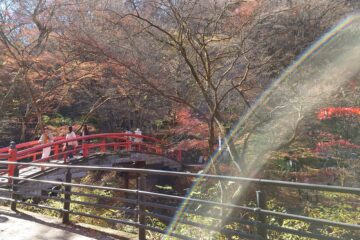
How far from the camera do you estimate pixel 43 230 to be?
4949 mm

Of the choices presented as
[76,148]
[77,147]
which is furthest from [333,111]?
[77,147]

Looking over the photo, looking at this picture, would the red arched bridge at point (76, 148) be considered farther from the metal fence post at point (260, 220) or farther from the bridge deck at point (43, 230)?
the metal fence post at point (260, 220)

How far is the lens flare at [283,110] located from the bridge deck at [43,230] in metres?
3.95

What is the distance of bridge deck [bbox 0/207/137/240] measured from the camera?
4.57 metres

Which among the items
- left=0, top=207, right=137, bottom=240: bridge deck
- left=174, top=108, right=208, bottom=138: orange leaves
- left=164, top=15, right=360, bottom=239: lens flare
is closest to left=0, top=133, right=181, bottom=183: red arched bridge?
left=174, top=108, right=208, bottom=138: orange leaves

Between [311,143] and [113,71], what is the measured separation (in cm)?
795

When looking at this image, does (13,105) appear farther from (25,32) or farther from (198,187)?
(198,187)

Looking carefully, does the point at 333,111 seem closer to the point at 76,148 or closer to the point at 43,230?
the point at 76,148

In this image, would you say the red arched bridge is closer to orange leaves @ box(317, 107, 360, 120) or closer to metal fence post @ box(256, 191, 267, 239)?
metal fence post @ box(256, 191, 267, 239)

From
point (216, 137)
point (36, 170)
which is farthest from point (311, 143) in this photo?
point (36, 170)

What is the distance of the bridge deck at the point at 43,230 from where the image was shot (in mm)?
4567

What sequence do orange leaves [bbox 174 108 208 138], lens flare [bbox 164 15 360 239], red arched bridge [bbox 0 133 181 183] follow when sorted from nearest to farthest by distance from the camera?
lens flare [bbox 164 15 360 239]
red arched bridge [bbox 0 133 181 183]
orange leaves [bbox 174 108 208 138]

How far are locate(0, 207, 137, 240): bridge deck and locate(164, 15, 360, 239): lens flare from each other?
156 inches

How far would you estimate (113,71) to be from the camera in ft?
37.0
